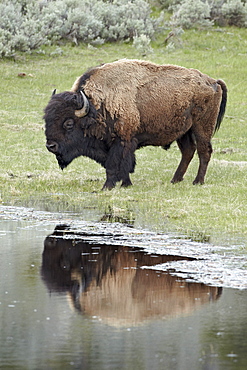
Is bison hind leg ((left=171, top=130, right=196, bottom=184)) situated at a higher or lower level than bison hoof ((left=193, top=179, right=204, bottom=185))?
higher

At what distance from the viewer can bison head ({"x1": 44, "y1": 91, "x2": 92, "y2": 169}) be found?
12047mm

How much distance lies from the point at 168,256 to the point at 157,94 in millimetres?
5975

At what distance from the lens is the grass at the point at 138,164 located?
9641 mm

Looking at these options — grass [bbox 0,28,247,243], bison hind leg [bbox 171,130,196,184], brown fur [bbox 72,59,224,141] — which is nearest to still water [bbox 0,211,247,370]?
grass [bbox 0,28,247,243]

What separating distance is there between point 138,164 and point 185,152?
2008 millimetres

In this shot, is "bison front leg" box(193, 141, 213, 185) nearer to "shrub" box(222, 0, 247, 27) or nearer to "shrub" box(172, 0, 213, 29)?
"shrub" box(172, 0, 213, 29)

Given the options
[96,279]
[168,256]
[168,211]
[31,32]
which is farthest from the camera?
[31,32]

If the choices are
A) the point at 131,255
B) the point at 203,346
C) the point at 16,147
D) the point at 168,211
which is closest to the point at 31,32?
the point at 16,147

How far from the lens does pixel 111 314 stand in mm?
5383

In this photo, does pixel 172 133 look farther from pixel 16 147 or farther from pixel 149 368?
pixel 149 368

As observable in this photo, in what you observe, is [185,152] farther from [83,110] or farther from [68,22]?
[68,22]

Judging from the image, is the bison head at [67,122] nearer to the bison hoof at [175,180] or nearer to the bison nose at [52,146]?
the bison nose at [52,146]

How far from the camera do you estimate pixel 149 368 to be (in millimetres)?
4375

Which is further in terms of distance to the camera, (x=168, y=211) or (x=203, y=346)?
(x=168, y=211)
